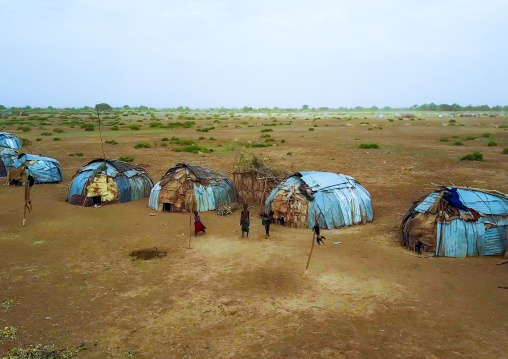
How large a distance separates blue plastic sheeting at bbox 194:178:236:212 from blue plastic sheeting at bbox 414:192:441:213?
9.23 metres

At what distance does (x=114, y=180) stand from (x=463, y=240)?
16.2 metres

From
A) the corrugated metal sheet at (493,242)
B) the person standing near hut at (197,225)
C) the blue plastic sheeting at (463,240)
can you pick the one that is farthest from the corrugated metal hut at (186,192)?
the corrugated metal sheet at (493,242)

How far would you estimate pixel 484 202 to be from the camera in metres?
14.8

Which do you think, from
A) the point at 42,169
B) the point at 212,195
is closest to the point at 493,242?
the point at 212,195

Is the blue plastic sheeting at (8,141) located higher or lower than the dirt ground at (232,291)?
higher

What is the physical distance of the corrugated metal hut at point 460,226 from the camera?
46.4 feet

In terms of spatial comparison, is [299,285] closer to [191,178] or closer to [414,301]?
[414,301]

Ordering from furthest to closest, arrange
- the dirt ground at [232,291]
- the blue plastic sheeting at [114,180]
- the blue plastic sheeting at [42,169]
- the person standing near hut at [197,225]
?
the blue plastic sheeting at [42,169] → the blue plastic sheeting at [114,180] → the person standing near hut at [197,225] → the dirt ground at [232,291]

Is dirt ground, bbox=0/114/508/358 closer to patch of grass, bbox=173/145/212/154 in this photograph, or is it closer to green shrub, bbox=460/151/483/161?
green shrub, bbox=460/151/483/161

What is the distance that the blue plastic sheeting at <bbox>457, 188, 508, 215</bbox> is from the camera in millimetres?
Result: 14572

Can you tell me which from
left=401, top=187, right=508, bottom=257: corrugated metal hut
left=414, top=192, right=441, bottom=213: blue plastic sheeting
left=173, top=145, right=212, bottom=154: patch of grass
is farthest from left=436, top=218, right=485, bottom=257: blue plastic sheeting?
left=173, top=145, right=212, bottom=154: patch of grass

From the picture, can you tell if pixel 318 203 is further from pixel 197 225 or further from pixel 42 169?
pixel 42 169

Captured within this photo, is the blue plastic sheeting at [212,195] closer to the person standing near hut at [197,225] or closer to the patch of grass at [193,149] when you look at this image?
the person standing near hut at [197,225]

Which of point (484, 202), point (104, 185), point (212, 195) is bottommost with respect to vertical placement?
point (212, 195)
